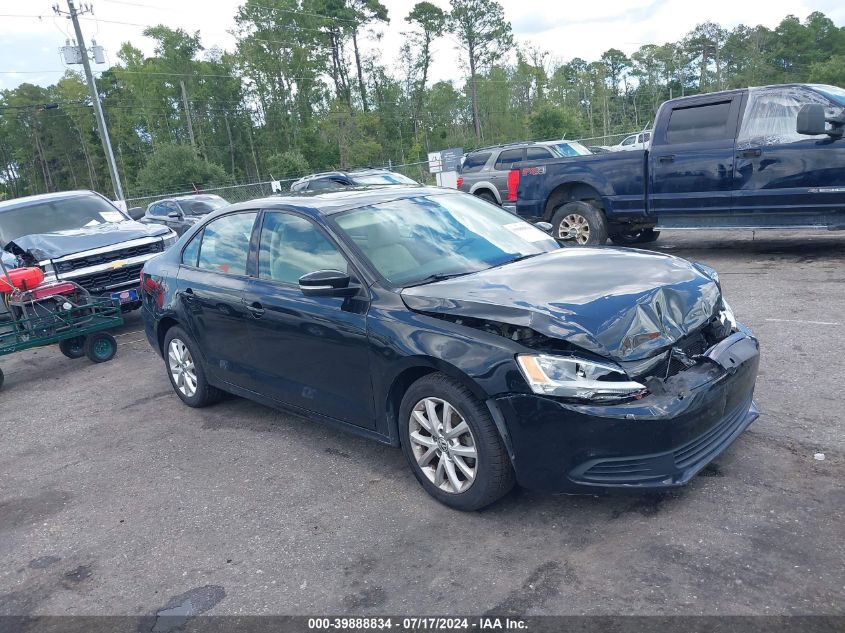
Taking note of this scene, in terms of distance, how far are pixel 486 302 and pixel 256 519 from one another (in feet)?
5.95

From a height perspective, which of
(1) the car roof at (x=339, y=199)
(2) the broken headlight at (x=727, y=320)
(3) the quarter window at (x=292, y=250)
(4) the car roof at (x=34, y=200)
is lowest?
(2) the broken headlight at (x=727, y=320)

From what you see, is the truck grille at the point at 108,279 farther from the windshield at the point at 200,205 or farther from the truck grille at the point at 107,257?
the windshield at the point at 200,205

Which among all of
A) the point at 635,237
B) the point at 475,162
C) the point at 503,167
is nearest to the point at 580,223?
the point at 635,237

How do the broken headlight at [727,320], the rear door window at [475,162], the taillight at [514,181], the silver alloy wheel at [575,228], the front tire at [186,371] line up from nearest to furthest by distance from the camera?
1. the broken headlight at [727,320]
2. the front tire at [186,371]
3. the silver alloy wheel at [575,228]
4. the taillight at [514,181]
5. the rear door window at [475,162]

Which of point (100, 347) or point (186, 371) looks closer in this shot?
point (186, 371)

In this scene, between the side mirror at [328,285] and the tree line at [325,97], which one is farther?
the tree line at [325,97]

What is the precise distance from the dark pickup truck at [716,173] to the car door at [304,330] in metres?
6.52

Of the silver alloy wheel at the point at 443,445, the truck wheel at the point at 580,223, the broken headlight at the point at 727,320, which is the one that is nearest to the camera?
the silver alloy wheel at the point at 443,445

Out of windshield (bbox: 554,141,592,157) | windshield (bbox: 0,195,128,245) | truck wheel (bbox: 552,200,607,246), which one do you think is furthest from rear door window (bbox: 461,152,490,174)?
windshield (bbox: 0,195,128,245)

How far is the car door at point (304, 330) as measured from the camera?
4.10 metres

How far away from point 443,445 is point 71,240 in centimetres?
744

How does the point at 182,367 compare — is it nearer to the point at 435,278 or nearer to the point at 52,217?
the point at 435,278

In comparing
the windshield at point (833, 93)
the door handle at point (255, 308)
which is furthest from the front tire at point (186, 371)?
the windshield at point (833, 93)

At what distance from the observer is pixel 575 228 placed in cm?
1053
